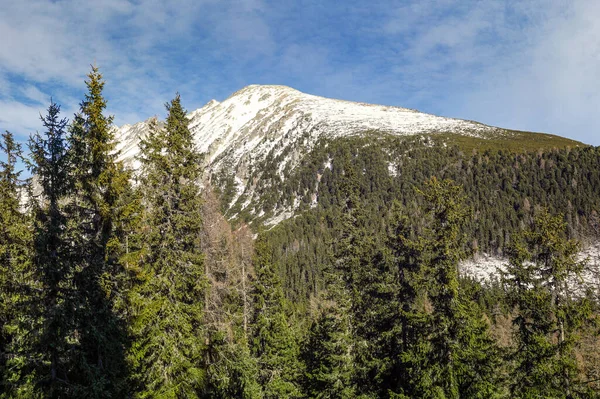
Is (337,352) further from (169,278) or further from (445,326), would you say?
(169,278)

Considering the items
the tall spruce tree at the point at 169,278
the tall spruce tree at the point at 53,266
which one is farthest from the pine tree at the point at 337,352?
the tall spruce tree at the point at 53,266

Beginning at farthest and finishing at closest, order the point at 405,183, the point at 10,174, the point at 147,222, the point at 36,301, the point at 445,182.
Answer: the point at 405,183 < the point at 10,174 < the point at 445,182 < the point at 147,222 < the point at 36,301

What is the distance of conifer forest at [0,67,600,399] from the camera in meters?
16.1

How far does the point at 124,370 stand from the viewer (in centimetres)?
1709

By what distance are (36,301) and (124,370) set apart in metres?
4.77

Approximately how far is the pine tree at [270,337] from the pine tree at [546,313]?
14.6m

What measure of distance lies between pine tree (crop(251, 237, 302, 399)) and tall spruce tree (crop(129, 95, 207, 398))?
22.6ft

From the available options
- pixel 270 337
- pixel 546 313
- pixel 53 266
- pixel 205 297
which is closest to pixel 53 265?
pixel 53 266

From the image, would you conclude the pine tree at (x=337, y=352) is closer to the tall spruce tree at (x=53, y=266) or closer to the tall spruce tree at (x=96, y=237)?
the tall spruce tree at (x=96, y=237)

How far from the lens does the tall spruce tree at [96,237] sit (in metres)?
16.2

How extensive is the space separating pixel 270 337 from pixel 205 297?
7012 mm

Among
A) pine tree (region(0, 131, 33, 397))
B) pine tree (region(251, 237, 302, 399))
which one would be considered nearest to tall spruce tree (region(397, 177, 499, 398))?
pine tree (region(251, 237, 302, 399))

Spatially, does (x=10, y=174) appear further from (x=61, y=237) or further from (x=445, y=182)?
(x=445, y=182)

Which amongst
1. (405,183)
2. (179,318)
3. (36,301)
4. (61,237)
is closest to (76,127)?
(61,237)
